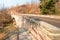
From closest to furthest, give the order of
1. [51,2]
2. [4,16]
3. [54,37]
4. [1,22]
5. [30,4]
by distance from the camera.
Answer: [54,37]
[1,22]
[4,16]
[51,2]
[30,4]

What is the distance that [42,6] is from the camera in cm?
3616

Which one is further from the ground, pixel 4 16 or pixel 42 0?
pixel 42 0

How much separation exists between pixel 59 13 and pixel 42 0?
4.45m

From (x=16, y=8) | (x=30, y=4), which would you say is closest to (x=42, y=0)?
(x=30, y=4)

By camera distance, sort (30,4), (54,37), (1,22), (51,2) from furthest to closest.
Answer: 1. (30,4)
2. (51,2)
3. (1,22)
4. (54,37)

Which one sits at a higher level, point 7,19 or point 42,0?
point 42,0

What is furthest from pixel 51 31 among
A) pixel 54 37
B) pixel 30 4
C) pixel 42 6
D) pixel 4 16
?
pixel 30 4

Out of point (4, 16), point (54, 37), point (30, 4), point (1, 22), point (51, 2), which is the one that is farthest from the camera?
point (30, 4)

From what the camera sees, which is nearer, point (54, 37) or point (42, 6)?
point (54, 37)

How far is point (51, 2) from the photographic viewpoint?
36031 millimetres

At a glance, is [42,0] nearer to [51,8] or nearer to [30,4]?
[51,8]

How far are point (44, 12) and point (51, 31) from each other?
102 feet

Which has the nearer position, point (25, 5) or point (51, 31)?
point (51, 31)

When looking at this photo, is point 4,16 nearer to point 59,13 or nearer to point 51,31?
point 59,13
